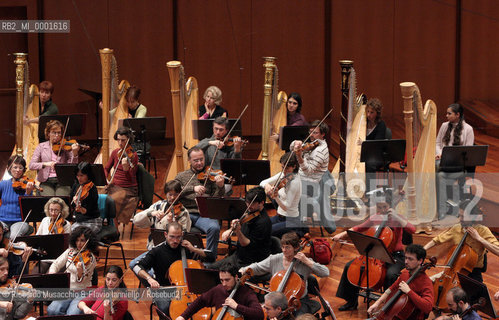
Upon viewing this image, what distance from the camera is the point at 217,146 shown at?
20.2ft

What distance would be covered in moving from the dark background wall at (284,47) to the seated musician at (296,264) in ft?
12.4

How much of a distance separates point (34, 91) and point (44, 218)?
6.78ft

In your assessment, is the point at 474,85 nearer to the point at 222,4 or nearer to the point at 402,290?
the point at 222,4

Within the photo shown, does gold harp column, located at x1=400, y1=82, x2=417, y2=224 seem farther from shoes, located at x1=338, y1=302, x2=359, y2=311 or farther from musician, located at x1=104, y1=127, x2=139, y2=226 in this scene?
musician, located at x1=104, y1=127, x2=139, y2=226

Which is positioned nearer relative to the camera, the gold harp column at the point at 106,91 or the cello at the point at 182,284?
the cello at the point at 182,284

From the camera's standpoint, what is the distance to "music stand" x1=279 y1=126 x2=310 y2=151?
21.0ft

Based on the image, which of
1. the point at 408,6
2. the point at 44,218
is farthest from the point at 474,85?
the point at 44,218

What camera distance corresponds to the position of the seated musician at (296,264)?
4.81 m

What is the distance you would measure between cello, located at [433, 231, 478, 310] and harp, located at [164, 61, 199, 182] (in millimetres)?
2524

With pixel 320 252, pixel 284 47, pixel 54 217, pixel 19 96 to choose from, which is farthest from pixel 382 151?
pixel 284 47

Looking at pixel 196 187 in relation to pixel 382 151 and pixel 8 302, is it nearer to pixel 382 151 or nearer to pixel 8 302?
pixel 382 151

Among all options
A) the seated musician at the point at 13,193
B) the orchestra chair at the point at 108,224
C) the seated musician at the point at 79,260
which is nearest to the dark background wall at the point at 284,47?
the seated musician at the point at 13,193

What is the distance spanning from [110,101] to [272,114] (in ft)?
4.45

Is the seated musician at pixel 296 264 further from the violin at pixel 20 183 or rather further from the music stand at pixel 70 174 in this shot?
the violin at pixel 20 183
